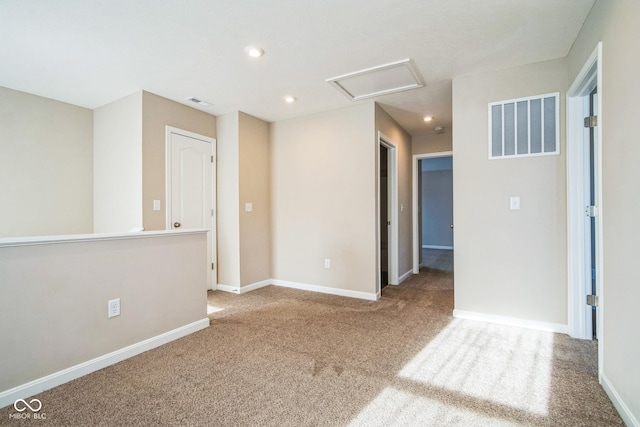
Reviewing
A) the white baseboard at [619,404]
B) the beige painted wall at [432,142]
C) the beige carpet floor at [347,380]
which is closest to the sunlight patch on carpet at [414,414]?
the beige carpet floor at [347,380]

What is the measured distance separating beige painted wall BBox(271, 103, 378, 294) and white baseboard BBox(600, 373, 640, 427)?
2.25m

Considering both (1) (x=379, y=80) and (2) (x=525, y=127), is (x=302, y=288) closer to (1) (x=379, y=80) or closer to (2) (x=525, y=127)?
(1) (x=379, y=80)

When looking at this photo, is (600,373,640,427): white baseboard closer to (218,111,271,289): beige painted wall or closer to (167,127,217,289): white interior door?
(167,127,217,289): white interior door

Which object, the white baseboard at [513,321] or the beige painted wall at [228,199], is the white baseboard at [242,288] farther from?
the white baseboard at [513,321]

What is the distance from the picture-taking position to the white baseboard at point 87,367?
1.73m

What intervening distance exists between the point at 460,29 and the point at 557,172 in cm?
153

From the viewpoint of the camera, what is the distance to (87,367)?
203cm

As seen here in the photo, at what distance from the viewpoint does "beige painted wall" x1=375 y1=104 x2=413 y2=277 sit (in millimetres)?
4574

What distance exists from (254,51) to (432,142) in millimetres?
3799

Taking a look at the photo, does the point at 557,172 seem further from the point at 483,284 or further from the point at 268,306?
the point at 268,306

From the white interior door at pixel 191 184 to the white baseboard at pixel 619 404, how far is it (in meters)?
3.54

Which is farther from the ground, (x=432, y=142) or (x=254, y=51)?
(x=254, y=51)

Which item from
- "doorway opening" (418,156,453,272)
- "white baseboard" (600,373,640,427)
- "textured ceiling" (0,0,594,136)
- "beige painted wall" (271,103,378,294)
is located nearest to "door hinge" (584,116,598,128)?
"textured ceiling" (0,0,594,136)

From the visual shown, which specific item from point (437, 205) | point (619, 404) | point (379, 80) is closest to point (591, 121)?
point (379, 80)
